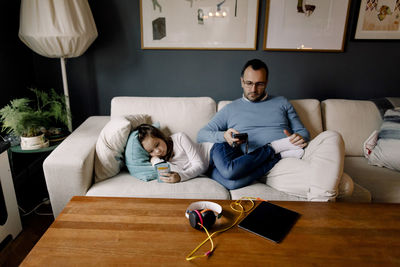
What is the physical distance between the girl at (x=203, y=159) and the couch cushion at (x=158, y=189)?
2.3 inches

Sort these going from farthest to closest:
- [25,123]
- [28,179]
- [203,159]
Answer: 1. [28,179]
2. [203,159]
3. [25,123]

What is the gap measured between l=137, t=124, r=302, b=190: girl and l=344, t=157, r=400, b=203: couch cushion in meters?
0.44

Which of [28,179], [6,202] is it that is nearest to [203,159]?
[6,202]

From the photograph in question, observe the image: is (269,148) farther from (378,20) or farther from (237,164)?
(378,20)

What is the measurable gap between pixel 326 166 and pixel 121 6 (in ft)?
6.53

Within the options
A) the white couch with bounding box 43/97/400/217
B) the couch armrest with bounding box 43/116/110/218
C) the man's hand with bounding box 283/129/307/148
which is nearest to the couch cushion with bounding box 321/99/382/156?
the white couch with bounding box 43/97/400/217

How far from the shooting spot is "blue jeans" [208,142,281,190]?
1555mm

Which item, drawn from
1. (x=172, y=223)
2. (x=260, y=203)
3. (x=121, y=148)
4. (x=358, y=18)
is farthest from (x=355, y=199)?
(x=358, y=18)

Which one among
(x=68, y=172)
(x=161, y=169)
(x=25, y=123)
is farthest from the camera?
(x=25, y=123)

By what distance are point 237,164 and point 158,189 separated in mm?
481

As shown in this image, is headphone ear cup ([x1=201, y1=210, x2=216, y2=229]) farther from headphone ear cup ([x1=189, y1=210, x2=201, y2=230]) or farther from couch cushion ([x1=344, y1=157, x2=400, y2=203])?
couch cushion ([x1=344, y1=157, x2=400, y2=203])

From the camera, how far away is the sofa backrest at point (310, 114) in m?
2.04

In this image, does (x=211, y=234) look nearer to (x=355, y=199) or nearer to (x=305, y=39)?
(x=355, y=199)

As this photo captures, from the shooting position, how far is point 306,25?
221 centimetres
